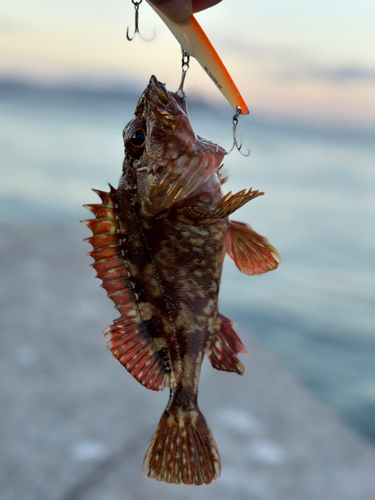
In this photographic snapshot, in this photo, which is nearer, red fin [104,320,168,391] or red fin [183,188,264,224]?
red fin [183,188,264,224]

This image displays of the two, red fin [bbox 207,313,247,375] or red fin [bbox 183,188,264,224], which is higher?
red fin [bbox 183,188,264,224]

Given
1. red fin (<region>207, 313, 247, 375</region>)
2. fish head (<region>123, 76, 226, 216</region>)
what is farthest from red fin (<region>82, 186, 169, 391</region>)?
red fin (<region>207, 313, 247, 375</region>)

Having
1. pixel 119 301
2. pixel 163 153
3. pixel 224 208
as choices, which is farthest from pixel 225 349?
pixel 163 153

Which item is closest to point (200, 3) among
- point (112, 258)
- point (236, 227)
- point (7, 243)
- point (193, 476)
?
point (236, 227)

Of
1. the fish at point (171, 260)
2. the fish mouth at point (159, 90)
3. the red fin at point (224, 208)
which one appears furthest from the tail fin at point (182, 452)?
the fish mouth at point (159, 90)

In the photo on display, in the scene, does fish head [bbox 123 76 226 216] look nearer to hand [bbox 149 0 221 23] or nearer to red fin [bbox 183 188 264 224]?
red fin [bbox 183 188 264 224]

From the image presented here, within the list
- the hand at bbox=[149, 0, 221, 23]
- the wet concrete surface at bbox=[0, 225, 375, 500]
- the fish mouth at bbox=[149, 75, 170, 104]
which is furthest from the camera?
the wet concrete surface at bbox=[0, 225, 375, 500]

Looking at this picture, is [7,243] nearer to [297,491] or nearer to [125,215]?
[297,491]
